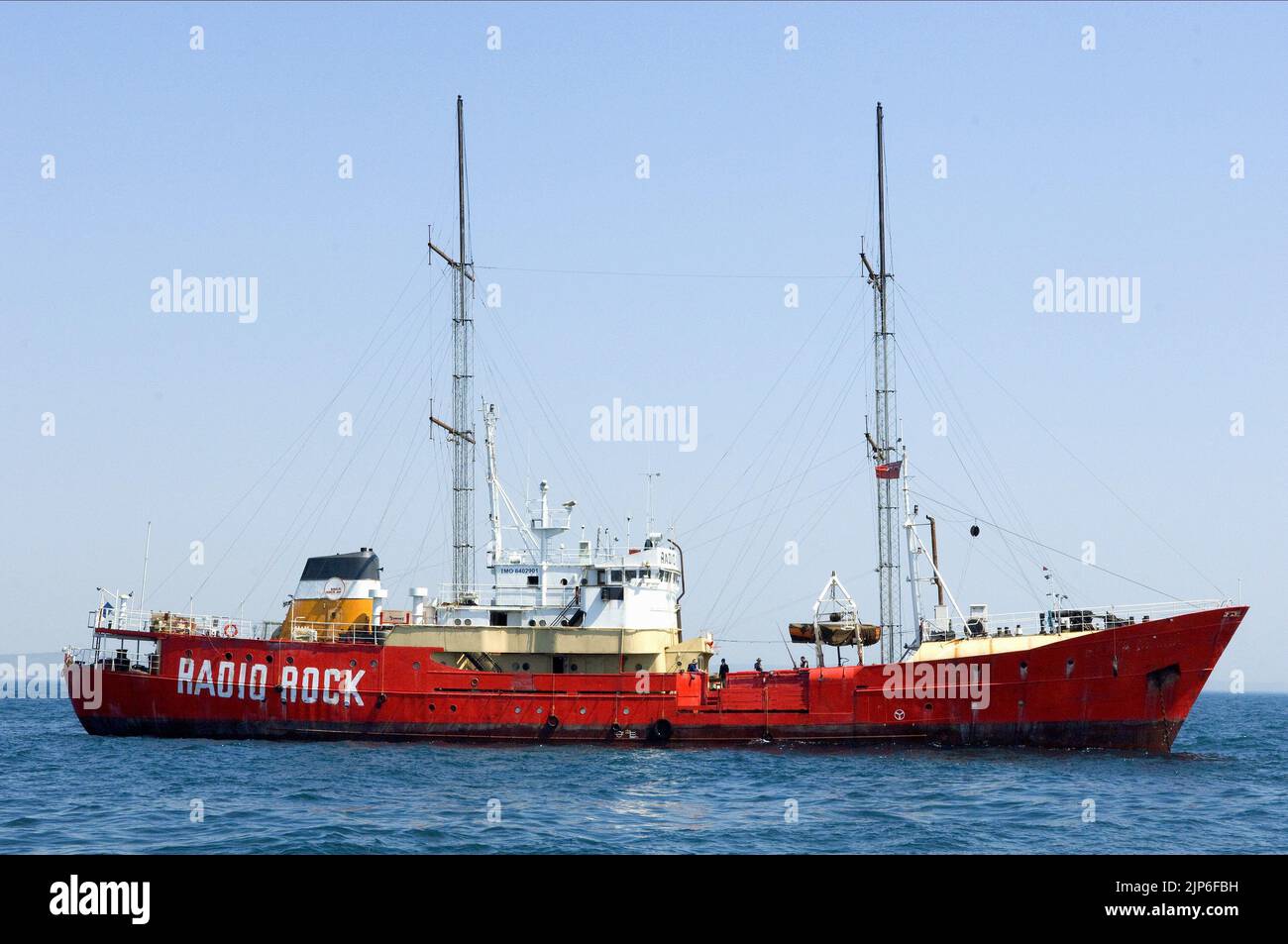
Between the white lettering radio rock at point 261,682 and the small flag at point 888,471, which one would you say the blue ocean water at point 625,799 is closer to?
the white lettering radio rock at point 261,682

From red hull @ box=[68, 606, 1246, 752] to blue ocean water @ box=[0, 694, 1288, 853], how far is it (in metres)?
1.05

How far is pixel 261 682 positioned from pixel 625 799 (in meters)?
16.9

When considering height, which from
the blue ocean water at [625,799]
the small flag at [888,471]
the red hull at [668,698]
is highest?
the small flag at [888,471]

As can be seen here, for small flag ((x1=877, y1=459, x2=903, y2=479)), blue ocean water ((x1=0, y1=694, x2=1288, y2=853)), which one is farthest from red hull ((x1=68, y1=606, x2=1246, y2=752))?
small flag ((x1=877, y1=459, x2=903, y2=479))

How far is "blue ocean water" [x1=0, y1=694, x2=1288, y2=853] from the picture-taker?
21.9m

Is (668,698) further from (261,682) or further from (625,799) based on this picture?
(261,682)

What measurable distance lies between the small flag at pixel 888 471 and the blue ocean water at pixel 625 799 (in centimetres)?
887

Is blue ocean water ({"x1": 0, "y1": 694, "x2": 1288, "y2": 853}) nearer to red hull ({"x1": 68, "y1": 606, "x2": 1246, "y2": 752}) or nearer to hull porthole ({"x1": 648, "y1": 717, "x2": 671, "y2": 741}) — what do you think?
hull porthole ({"x1": 648, "y1": 717, "x2": 671, "y2": 741})

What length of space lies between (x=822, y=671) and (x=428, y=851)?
19499 mm

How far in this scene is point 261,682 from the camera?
39250mm

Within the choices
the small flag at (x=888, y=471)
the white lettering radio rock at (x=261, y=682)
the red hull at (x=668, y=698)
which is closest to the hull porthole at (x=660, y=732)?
the red hull at (x=668, y=698)

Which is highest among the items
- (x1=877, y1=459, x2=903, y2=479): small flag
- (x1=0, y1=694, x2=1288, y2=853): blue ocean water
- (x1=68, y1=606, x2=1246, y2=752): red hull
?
(x1=877, y1=459, x2=903, y2=479): small flag

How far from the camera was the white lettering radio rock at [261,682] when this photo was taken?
3888cm
